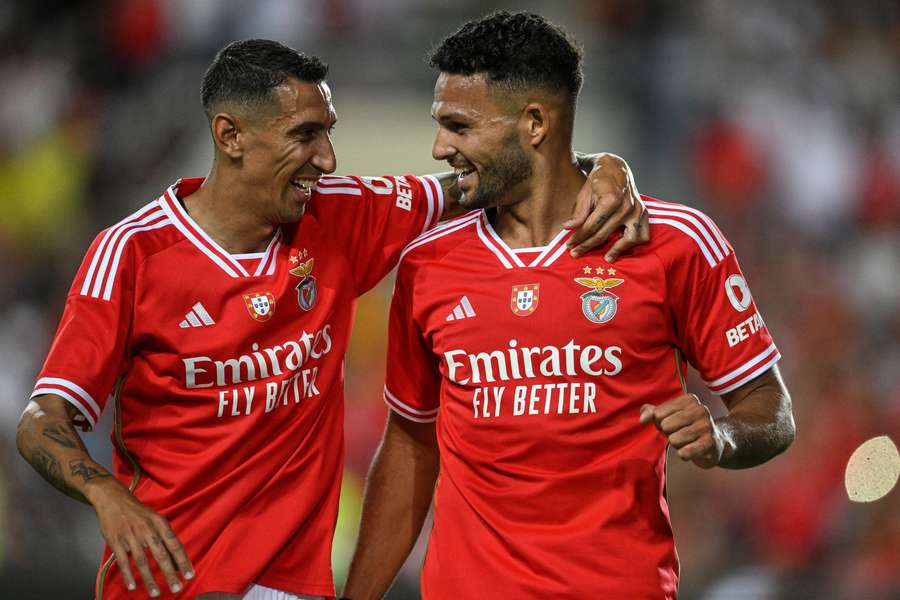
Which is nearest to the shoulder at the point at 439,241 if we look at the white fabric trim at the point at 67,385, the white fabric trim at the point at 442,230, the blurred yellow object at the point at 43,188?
the white fabric trim at the point at 442,230

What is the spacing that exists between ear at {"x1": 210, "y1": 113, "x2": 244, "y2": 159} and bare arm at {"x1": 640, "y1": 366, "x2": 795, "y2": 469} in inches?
49.8

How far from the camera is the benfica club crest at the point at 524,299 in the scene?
2.86 meters

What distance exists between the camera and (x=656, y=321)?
2.81m

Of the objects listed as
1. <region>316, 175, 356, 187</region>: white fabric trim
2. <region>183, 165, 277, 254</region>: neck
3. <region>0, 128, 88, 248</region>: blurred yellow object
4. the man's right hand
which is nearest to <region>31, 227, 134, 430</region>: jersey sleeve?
<region>183, 165, 277, 254</region>: neck

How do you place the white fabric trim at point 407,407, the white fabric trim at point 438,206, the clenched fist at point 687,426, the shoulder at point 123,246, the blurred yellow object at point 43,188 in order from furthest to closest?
1. the blurred yellow object at point 43,188
2. the white fabric trim at point 438,206
3. the white fabric trim at point 407,407
4. the shoulder at point 123,246
5. the clenched fist at point 687,426

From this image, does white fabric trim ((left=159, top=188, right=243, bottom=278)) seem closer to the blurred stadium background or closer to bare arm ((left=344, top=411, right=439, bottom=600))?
bare arm ((left=344, top=411, right=439, bottom=600))

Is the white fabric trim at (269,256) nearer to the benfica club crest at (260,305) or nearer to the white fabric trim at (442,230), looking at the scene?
the benfica club crest at (260,305)

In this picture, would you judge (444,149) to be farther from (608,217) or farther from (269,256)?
(269,256)

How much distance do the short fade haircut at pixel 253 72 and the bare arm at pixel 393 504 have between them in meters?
0.92

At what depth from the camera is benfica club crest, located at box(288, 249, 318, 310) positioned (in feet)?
10.1

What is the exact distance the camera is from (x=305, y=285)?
3.08 m

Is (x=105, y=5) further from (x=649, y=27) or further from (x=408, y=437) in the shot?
(x=408, y=437)

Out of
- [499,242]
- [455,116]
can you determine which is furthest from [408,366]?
[455,116]

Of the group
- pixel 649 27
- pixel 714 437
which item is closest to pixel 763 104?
pixel 649 27
